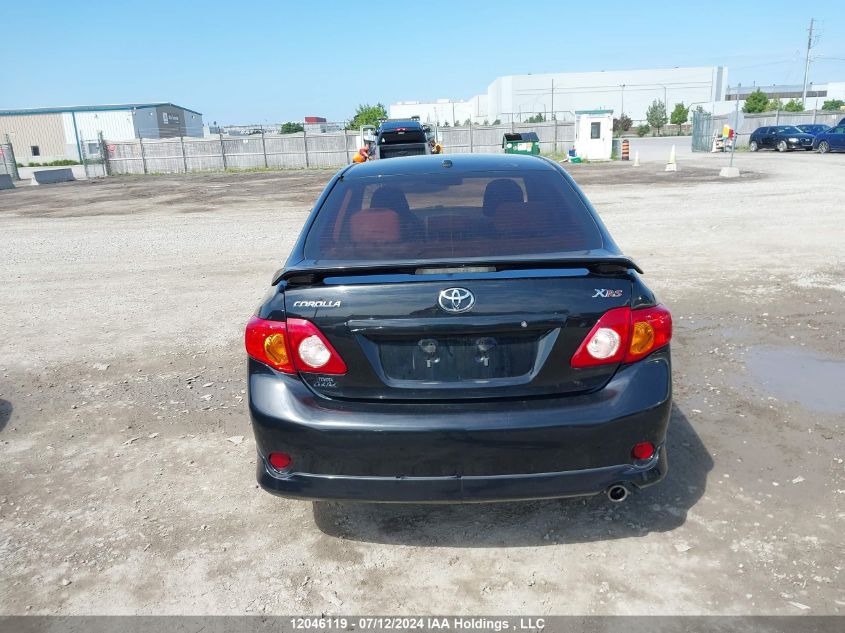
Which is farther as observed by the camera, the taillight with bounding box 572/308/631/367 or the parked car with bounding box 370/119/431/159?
the parked car with bounding box 370/119/431/159

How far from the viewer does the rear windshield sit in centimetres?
304

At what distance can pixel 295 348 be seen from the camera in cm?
277

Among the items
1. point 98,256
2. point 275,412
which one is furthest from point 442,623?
point 98,256

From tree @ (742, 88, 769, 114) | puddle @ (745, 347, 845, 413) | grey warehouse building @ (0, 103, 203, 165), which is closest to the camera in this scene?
puddle @ (745, 347, 845, 413)

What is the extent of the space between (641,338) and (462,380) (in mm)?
768

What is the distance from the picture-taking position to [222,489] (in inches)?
145

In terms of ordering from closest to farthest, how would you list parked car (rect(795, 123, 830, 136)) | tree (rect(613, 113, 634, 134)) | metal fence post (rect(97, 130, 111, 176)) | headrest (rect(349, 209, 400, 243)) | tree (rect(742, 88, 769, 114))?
headrest (rect(349, 209, 400, 243))
parked car (rect(795, 123, 830, 136))
metal fence post (rect(97, 130, 111, 176))
tree (rect(742, 88, 769, 114))
tree (rect(613, 113, 634, 134))

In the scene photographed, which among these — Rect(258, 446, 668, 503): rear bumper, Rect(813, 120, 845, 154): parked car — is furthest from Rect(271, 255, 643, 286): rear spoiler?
Rect(813, 120, 845, 154): parked car

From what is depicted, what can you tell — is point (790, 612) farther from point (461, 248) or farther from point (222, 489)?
point (222, 489)

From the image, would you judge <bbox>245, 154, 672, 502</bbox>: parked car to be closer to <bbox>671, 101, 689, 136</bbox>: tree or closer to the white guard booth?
the white guard booth

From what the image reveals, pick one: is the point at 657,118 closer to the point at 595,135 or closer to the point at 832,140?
the point at 595,135

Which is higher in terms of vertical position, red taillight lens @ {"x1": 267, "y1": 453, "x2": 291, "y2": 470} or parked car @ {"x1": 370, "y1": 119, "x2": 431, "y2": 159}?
parked car @ {"x1": 370, "y1": 119, "x2": 431, "y2": 159}

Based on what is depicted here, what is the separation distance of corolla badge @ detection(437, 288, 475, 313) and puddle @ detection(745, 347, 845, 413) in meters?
3.05

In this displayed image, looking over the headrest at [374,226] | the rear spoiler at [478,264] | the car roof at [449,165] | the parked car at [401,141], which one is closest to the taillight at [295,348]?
the rear spoiler at [478,264]
